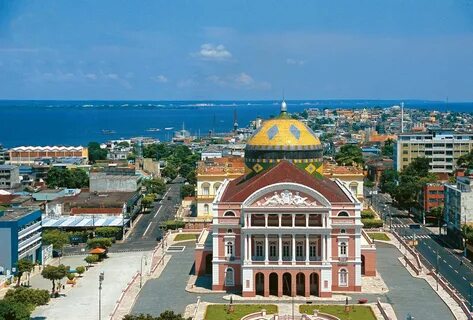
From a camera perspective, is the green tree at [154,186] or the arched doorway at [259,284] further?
the green tree at [154,186]

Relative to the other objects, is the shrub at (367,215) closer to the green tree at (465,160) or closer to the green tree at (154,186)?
the green tree at (465,160)

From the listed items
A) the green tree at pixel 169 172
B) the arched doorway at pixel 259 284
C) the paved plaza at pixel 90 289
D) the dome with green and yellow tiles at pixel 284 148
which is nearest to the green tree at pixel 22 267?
the paved plaza at pixel 90 289

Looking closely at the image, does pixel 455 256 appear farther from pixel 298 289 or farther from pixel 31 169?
pixel 31 169

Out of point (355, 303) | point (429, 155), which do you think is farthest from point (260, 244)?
point (429, 155)

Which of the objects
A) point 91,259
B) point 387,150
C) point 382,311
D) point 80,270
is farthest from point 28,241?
point 387,150

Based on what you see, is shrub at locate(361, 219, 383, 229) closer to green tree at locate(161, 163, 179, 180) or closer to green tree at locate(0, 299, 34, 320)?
green tree at locate(0, 299, 34, 320)

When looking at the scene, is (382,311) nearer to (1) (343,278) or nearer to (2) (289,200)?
(1) (343,278)
